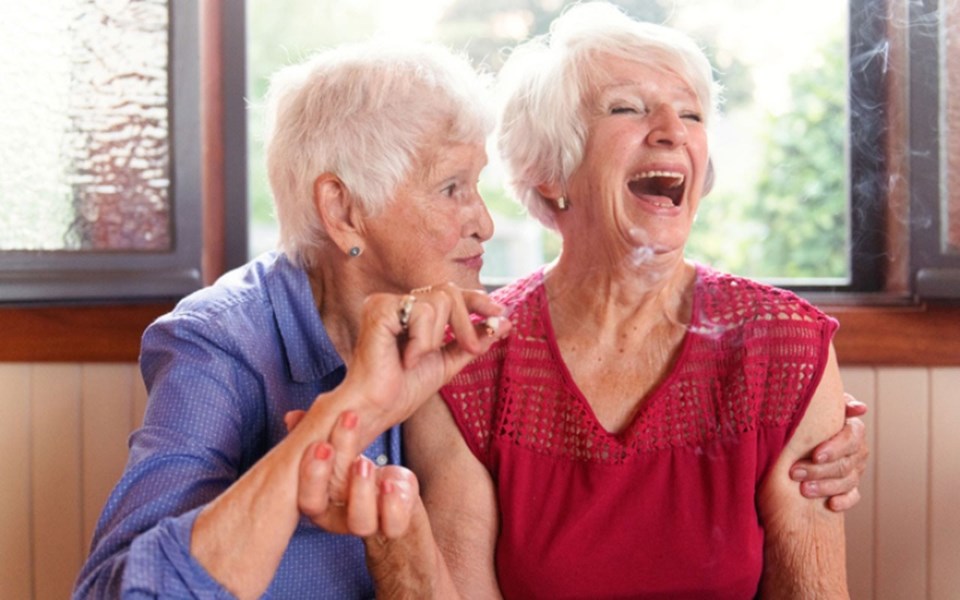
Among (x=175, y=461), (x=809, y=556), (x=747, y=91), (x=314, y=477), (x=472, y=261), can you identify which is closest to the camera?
(x=314, y=477)

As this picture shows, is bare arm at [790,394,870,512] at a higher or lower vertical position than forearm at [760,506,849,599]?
higher

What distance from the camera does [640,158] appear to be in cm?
165

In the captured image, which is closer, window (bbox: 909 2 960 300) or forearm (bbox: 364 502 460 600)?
forearm (bbox: 364 502 460 600)

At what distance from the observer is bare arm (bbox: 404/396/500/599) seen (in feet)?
5.33

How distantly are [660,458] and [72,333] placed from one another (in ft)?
4.16

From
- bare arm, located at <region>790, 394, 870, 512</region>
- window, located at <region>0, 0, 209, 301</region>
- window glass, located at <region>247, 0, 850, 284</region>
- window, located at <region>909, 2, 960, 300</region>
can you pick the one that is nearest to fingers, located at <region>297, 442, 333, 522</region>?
bare arm, located at <region>790, 394, 870, 512</region>

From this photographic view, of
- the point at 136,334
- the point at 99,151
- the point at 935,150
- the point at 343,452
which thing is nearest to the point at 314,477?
the point at 343,452

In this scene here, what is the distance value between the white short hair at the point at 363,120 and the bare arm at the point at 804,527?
2.32ft

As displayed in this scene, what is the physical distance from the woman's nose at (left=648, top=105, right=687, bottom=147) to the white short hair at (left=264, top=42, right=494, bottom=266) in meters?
0.28

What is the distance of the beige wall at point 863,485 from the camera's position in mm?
2123

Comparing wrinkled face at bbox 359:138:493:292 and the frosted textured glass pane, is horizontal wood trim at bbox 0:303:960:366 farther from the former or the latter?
wrinkled face at bbox 359:138:493:292

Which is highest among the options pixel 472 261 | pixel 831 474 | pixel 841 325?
pixel 472 261

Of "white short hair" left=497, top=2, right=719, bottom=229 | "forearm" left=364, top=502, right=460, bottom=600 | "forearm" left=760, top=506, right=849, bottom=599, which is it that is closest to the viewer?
"forearm" left=364, top=502, right=460, bottom=600

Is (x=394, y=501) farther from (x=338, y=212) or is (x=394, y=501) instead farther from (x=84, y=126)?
(x=84, y=126)
